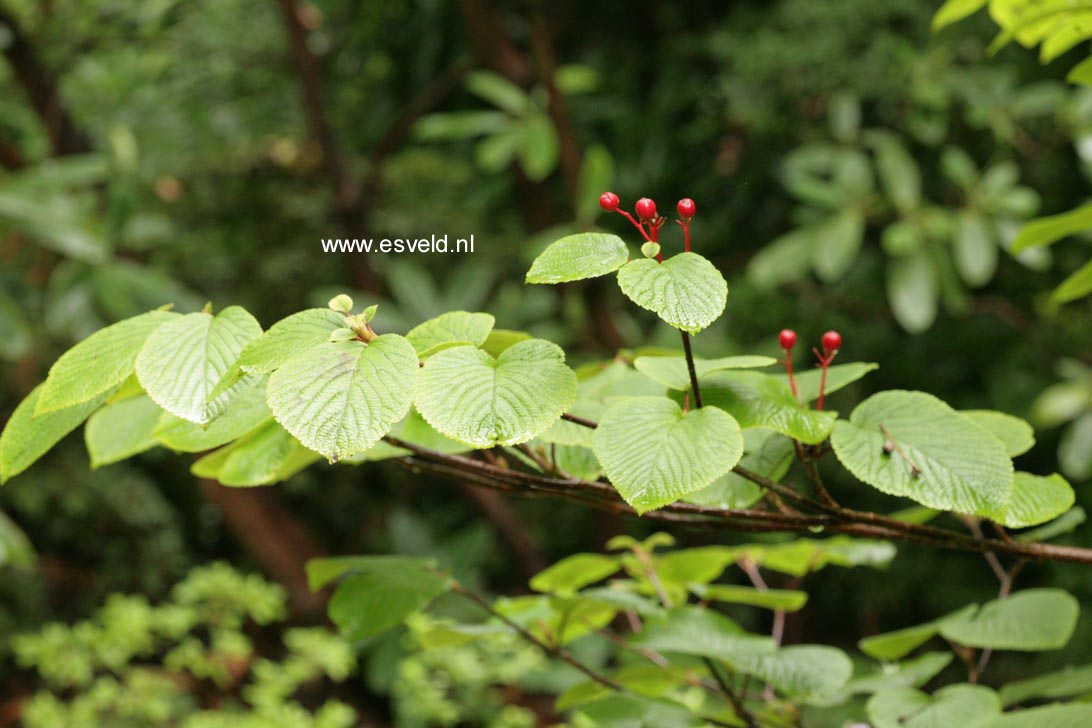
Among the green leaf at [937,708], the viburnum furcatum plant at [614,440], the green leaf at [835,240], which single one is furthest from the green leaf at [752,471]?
the green leaf at [835,240]


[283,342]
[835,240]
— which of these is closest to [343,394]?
[283,342]

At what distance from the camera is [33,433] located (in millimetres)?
298

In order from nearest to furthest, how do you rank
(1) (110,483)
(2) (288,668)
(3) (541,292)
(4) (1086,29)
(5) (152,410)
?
(5) (152,410) < (4) (1086,29) < (2) (288,668) < (3) (541,292) < (1) (110,483)

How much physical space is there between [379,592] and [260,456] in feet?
0.32

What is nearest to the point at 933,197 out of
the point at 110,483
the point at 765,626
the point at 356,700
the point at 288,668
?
the point at 765,626

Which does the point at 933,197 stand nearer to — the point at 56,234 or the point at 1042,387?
the point at 1042,387

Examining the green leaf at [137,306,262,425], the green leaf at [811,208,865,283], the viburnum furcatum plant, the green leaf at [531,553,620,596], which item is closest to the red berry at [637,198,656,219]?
the viburnum furcatum plant

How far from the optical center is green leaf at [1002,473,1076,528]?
312 mm

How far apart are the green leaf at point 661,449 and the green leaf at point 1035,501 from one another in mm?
112

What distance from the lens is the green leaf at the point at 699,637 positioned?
390 millimetres

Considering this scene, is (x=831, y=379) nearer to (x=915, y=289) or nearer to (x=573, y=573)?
(x=573, y=573)

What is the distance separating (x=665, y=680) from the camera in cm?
44

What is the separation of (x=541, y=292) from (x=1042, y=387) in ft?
2.46

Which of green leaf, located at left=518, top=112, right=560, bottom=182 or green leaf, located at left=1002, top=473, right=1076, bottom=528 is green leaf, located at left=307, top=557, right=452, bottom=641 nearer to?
green leaf, located at left=1002, top=473, right=1076, bottom=528
